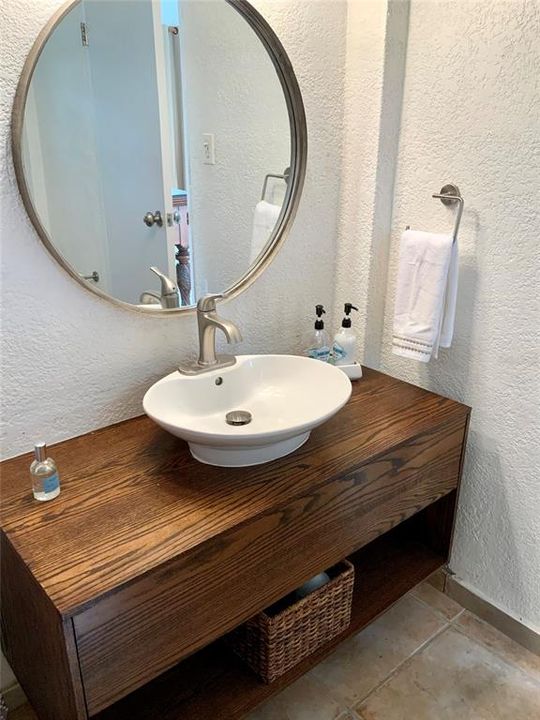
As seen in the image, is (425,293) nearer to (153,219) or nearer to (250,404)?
(250,404)

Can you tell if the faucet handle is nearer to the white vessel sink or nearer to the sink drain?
the white vessel sink

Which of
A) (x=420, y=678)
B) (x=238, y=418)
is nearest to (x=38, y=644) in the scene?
(x=238, y=418)

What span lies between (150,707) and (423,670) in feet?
2.41

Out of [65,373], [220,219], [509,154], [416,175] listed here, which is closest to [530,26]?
[509,154]

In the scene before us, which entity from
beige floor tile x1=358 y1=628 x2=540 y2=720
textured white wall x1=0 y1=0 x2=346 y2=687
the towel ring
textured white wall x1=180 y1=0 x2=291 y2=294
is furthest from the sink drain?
beige floor tile x1=358 y1=628 x2=540 y2=720

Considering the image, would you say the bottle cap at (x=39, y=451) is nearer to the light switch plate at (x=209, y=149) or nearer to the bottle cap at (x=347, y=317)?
the light switch plate at (x=209, y=149)

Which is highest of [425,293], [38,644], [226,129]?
[226,129]

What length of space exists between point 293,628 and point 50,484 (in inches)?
25.6

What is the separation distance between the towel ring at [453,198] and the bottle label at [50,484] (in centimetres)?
109

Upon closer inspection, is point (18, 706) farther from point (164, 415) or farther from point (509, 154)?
point (509, 154)

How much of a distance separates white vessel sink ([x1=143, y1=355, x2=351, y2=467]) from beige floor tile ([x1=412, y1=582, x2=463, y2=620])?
855 millimetres

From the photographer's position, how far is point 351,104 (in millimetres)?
1572

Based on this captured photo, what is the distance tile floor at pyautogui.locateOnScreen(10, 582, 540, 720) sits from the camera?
56.2 inches

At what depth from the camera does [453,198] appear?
147 centimetres
